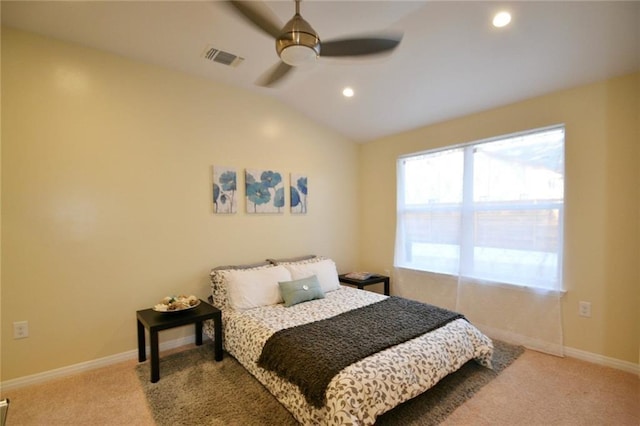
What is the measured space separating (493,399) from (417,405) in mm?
572

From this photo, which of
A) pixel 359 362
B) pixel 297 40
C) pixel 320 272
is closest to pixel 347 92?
pixel 297 40

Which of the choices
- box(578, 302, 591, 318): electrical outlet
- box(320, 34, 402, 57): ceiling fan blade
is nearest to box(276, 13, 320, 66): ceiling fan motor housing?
box(320, 34, 402, 57): ceiling fan blade

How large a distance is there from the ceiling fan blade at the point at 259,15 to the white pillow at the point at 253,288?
213 centimetres

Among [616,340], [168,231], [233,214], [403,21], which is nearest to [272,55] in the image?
[403,21]

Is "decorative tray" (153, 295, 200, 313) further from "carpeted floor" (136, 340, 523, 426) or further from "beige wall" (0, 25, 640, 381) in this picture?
"carpeted floor" (136, 340, 523, 426)

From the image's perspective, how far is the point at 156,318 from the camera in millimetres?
2553

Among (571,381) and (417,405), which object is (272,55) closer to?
(417,405)

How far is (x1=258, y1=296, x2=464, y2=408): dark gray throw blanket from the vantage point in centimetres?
182

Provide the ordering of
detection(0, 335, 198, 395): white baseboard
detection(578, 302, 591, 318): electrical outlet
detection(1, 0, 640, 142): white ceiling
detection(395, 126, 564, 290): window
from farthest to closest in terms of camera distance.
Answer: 1. detection(395, 126, 564, 290): window
2. detection(578, 302, 591, 318): electrical outlet
3. detection(0, 335, 198, 395): white baseboard
4. detection(1, 0, 640, 142): white ceiling

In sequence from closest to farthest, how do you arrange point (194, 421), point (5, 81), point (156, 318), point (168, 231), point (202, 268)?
point (194, 421) < point (5, 81) < point (156, 318) < point (168, 231) < point (202, 268)

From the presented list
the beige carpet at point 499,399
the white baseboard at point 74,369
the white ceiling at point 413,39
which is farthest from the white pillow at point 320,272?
the white ceiling at point 413,39

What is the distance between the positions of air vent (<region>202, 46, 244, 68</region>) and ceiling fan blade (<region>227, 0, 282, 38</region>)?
1048mm

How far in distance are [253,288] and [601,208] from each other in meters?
3.20

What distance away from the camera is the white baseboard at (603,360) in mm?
2490
